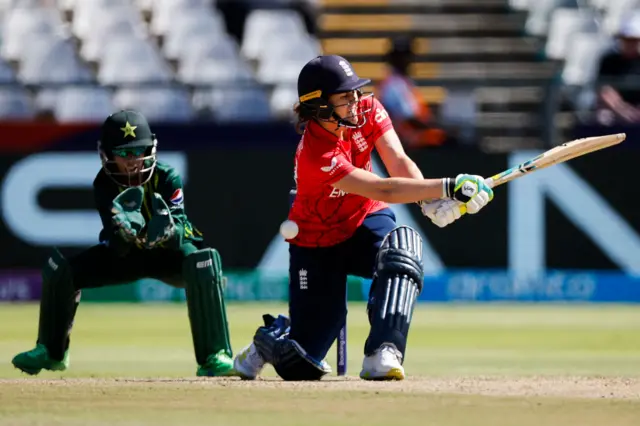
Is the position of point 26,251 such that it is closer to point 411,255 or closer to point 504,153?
point 504,153

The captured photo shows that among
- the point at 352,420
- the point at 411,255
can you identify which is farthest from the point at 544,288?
the point at 352,420

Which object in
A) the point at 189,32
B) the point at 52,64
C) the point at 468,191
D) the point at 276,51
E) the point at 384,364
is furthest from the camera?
the point at 189,32

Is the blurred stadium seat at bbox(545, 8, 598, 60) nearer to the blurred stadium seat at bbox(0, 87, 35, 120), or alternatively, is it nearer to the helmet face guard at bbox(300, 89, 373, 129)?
the blurred stadium seat at bbox(0, 87, 35, 120)

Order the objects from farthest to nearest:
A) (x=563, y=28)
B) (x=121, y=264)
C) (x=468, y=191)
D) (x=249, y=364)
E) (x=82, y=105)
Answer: (x=563, y=28)
(x=82, y=105)
(x=121, y=264)
(x=249, y=364)
(x=468, y=191)

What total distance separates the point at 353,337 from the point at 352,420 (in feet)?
15.3

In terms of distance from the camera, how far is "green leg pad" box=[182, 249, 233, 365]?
6.83 m

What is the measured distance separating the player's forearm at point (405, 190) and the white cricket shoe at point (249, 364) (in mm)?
1071

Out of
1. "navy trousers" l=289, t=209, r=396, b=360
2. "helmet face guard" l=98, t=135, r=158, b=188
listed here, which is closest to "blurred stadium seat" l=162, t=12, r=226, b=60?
"helmet face guard" l=98, t=135, r=158, b=188

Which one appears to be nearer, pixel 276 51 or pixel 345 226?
pixel 345 226

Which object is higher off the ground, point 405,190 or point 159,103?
point 159,103

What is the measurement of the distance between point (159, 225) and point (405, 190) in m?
1.23

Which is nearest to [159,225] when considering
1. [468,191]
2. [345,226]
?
[345,226]

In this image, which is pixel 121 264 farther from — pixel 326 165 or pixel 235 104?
pixel 235 104

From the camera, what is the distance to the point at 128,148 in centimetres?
681
